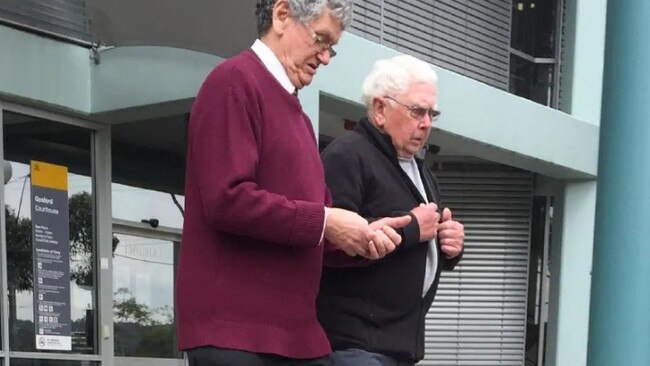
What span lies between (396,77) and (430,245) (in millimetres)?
487

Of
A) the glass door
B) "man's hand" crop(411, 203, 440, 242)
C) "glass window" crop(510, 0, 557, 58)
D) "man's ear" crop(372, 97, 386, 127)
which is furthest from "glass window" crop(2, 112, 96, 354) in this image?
"glass window" crop(510, 0, 557, 58)

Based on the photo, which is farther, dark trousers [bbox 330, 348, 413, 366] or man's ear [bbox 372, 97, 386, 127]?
man's ear [bbox 372, 97, 386, 127]

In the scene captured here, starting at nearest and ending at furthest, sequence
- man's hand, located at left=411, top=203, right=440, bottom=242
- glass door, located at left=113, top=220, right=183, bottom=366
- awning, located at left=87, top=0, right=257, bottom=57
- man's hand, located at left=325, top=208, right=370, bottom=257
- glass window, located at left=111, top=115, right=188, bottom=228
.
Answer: man's hand, located at left=325, top=208, right=370, bottom=257 < man's hand, located at left=411, top=203, right=440, bottom=242 < awning, located at left=87, top=0, right=257, bottom=57 < glass window, located at left=111, top=115, right=188, bottom=228 < glass door, located at left=113, top=220, right=183, bottom=366

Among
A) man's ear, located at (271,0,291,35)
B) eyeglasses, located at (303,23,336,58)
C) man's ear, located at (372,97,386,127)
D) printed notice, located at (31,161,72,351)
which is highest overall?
man's ear, located at (271,0,291,35)

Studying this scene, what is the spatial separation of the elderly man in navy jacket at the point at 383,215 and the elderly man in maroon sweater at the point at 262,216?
342 millimetres

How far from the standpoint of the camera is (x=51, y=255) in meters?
6.97

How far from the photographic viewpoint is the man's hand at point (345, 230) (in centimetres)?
236

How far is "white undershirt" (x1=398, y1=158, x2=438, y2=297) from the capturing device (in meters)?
2.93

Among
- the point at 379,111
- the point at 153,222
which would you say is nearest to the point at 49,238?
the point at 153,222

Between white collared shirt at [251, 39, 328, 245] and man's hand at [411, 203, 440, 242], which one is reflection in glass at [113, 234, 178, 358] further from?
white collared shirt at [251, 39, 328, 245]

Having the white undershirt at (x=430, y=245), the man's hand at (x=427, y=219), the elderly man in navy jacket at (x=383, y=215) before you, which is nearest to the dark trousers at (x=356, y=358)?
the elderly man in navy jacket at (x=383, y=215)

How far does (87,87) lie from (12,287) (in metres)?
1.40

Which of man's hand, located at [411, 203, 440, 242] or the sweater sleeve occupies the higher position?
the sweater sleeve

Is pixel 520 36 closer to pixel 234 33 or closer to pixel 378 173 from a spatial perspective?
pixel 234 33
